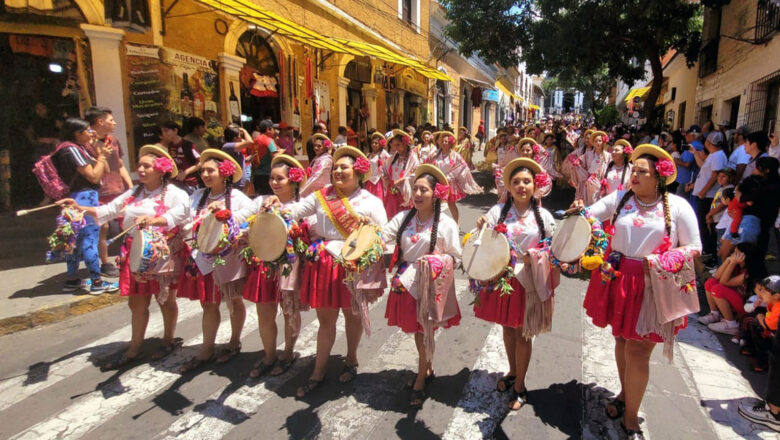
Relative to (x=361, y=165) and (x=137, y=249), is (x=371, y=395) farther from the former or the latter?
(x=137, y=249)

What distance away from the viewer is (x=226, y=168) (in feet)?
12.8

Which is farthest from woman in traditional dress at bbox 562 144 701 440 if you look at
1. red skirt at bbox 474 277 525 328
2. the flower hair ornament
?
the flower hair ornament

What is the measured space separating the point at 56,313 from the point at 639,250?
19.7ft

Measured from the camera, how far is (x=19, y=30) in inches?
282

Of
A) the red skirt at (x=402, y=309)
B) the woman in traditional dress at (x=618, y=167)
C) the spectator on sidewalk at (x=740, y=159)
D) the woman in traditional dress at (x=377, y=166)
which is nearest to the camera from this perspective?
the red skirt at (x=402, y=309)

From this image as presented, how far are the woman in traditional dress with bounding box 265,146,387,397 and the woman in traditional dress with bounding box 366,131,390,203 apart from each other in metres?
3.70

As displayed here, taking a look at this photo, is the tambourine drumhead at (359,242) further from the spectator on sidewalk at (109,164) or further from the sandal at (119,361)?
the spectator on sidewalk at (109,164)

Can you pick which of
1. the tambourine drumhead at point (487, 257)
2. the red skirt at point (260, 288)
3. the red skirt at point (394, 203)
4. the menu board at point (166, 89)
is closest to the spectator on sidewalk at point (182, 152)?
the menu board at point (166, 89)

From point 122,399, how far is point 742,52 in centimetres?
1570

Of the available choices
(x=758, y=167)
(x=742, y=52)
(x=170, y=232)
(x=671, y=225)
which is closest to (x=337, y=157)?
(x=170, y=232)

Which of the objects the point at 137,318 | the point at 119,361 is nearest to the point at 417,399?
the point at 137,318

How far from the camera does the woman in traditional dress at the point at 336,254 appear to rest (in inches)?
140

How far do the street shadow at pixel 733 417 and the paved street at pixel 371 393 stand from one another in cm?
1

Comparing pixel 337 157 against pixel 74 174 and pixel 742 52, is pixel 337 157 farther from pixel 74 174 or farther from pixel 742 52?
pixel 742 52
